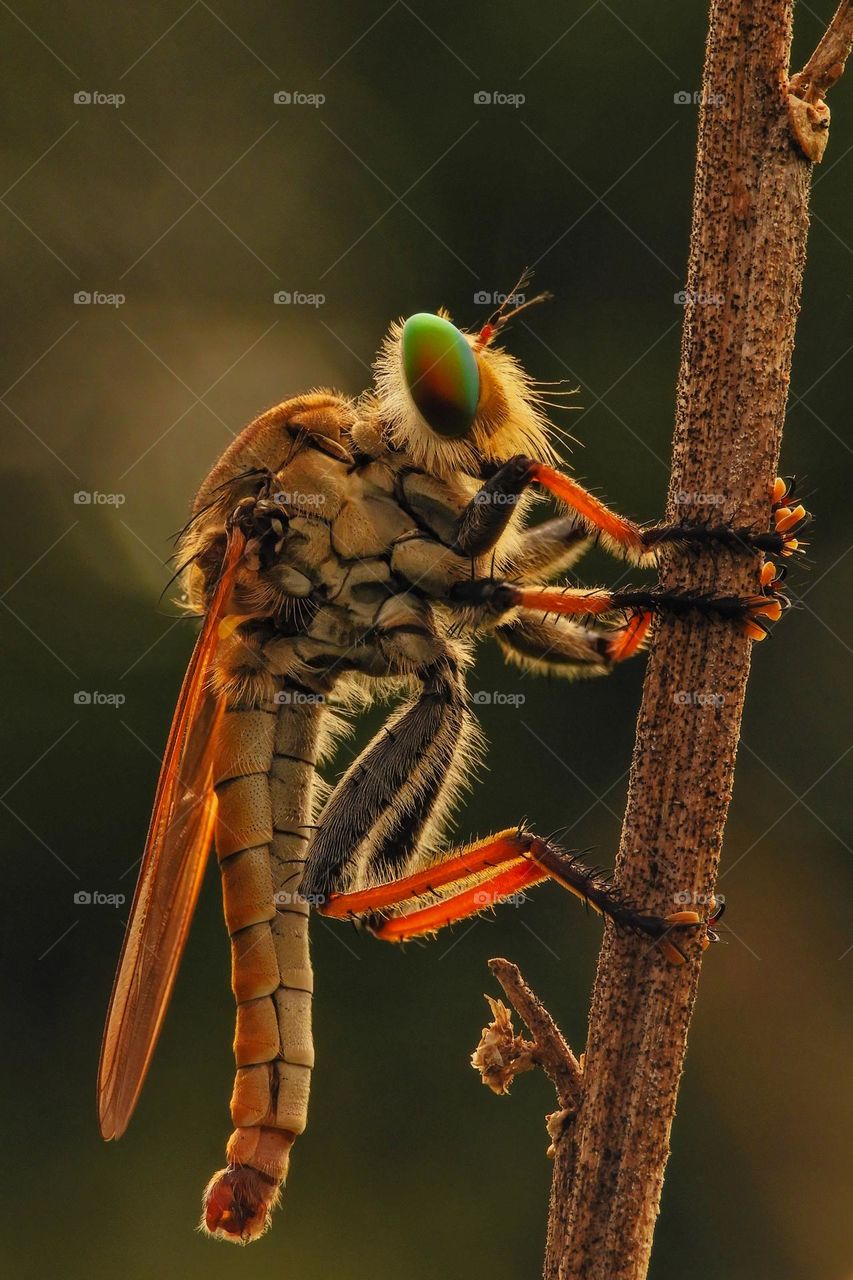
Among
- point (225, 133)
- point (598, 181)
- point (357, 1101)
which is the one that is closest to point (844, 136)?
point (598, 181)

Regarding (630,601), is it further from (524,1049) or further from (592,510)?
(524,1049)

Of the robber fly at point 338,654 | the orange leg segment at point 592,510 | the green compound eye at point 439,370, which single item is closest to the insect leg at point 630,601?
the robber fly at point 338,654

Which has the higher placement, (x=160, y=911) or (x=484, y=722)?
(x=484, y=722)

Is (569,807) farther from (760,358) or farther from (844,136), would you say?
(760,358)

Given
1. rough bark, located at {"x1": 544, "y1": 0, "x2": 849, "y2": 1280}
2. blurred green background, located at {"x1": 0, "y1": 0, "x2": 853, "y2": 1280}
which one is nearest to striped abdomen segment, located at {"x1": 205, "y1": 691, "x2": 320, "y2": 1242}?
rough bark, located at {"x1": 544, "y1": 0, "x2": 849, "y2": 1280}

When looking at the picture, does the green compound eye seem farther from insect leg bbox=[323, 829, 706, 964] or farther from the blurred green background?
the blurred green background

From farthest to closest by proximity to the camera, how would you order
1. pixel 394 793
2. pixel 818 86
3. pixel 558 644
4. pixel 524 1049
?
A: pixel 558 644 < pixel 394 793 < pixel 524 1049 < pixel 818 86

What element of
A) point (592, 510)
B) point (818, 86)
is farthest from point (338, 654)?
point (818, 86)
